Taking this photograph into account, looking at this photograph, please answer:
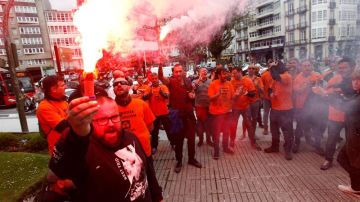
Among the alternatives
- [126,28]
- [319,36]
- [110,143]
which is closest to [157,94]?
[126,28]

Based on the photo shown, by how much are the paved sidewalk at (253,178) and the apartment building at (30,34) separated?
69153 mm

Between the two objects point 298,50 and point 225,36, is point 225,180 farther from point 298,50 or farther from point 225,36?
point 298,50

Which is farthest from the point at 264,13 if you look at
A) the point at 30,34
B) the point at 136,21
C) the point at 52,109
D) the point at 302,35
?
the point at 52,109

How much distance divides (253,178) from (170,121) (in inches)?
79.3

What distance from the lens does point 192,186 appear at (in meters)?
5.02

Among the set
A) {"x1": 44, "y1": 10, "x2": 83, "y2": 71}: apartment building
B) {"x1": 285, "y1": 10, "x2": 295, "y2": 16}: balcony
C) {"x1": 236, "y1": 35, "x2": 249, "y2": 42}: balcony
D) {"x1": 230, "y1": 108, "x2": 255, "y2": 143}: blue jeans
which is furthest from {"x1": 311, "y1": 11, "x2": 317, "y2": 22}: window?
{"x1": 230, "y1": 108, "x2": 255, "y2": 143}: blue jeans

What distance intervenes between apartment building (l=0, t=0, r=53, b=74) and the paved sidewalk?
69153mm

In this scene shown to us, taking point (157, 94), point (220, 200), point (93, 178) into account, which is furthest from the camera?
point (157, 94)

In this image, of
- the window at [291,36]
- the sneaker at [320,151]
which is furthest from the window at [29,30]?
the sneaker at [320,151]

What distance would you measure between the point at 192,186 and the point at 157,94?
2523mm

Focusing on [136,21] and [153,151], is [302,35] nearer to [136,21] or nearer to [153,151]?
[136,21]

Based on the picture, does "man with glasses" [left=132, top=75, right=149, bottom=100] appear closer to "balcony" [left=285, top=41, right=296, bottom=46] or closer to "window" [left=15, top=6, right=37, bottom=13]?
"balcony" [left=285, top=41, right=296, bottom=46]

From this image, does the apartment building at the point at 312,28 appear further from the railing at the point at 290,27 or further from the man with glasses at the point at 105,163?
the man with glasses at the point at 105,163

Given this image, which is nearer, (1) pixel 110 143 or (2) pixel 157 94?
(1) pixel 110 143
